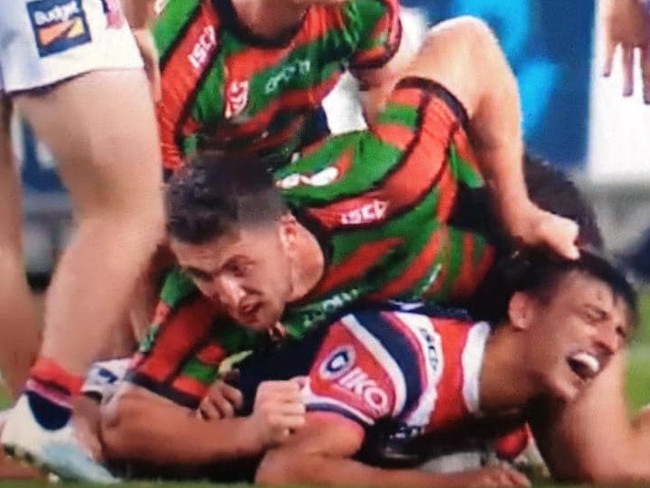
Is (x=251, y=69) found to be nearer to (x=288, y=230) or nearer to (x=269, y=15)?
(x=269, y=15)

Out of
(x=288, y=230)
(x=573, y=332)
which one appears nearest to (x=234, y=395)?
(x=288, y=230)

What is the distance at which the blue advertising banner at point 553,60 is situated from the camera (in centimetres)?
425

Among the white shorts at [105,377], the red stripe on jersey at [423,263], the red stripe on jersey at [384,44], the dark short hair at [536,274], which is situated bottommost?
the white shorts at [105,377]

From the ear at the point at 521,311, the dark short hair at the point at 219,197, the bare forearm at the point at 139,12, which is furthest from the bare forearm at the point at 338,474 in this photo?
the bare forearm at the point at 139,12

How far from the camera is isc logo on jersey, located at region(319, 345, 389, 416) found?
14.2ft

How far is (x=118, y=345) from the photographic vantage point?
4.36m

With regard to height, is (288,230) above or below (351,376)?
above

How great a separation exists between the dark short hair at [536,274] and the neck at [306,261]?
0.30 meters

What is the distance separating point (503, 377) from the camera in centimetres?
435

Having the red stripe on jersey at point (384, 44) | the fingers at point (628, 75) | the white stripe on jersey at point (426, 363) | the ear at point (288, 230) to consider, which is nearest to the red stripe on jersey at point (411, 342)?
the white stripe on jersey at point (426, 363)

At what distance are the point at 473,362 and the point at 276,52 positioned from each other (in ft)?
2.23

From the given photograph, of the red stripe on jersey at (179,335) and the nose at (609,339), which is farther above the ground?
the red stripe on jersey at (179,335)

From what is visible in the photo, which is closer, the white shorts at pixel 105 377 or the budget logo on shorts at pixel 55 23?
the budget logo on shorts at pixel 55 23

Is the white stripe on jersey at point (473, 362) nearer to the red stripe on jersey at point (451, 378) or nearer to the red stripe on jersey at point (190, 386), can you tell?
the red stripe on jersey at point (451, 378)
